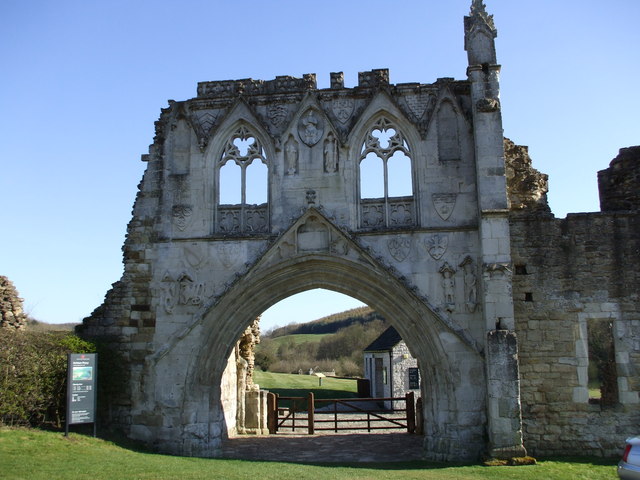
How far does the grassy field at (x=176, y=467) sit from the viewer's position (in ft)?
34.2

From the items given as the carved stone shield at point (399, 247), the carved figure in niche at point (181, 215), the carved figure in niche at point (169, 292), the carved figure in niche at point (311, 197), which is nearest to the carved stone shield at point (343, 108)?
the carved figure in niche at point (311, 197)

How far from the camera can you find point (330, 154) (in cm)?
1492

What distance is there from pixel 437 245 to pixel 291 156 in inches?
153

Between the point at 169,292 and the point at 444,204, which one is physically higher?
the point at 444,204

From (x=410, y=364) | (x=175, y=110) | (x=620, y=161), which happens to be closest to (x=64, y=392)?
(x=175, y=110)

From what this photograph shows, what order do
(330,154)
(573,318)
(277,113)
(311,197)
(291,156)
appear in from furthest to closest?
(277,113), (291,156), (330,154), (311,197), (573,318)

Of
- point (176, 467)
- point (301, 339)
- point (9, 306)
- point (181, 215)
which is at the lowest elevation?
point (176, 467)

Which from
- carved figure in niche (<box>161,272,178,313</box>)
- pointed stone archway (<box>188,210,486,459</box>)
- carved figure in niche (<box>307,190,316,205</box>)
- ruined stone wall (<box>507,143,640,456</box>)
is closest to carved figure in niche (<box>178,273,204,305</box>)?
carved figure in niche (<box>161,272,178,313</box>)

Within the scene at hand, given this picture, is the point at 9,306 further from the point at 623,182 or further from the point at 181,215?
the point at 623,182

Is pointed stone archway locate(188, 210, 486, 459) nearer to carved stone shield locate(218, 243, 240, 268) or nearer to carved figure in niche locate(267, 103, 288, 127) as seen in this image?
carved stone shield locate(218, 243, 240, 268)

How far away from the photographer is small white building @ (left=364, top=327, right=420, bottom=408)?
30922 millimetres

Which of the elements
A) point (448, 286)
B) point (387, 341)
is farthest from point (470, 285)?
point (387, 341)

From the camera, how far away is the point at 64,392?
13.5 meters

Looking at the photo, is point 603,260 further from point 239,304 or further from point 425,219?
point 239,304
